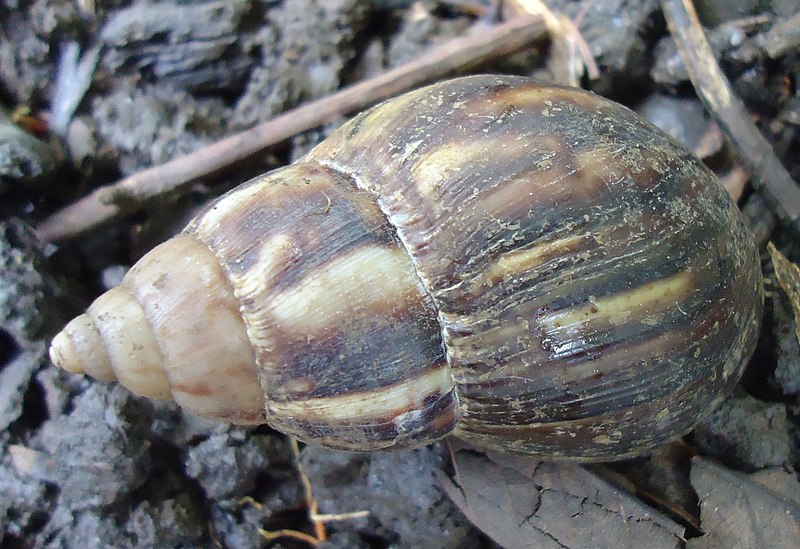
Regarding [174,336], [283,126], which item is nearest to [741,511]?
[174,336]

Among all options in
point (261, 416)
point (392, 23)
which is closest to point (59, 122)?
point (392, 23)

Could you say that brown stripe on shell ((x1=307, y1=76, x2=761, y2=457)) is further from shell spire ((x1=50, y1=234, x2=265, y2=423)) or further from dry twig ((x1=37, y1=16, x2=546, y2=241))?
dry twig ((x1=37, y1=16, x2=546, y2=241))

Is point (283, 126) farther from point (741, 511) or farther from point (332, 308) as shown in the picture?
point (741, 511)

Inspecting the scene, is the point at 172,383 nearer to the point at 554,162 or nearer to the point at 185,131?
the point at 554,162

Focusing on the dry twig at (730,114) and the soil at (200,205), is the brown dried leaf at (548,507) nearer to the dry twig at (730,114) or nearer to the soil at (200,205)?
the soil at (200,205)

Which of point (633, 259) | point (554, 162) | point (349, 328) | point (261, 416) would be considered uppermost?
point (554, 162)

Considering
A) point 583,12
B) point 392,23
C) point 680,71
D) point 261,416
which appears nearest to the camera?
point 261,416

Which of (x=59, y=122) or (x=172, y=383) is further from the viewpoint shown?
(x=59, y=122)
